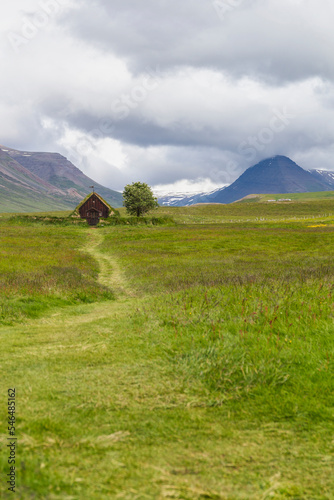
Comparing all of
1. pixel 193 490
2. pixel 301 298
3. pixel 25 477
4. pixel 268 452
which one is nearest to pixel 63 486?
pixel 25 477

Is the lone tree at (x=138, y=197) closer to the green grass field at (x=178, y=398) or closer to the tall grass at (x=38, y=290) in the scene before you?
the tall grass at (x=38, y=290)

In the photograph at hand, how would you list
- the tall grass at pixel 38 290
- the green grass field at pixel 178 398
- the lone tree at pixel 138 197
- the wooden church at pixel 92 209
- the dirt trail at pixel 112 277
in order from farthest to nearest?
the lone tree at pixel 138 197 < the wooden church at pixel 92 209 < the dirt trail at pixel 112 277 < the tall grass at pixel 38 290 < the green grass field at pixel 178 398

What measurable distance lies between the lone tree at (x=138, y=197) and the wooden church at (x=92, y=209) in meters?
5.52

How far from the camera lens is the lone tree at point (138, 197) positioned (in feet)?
257

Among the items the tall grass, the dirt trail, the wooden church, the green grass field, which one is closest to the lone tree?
the wooden church

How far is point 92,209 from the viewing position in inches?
3029

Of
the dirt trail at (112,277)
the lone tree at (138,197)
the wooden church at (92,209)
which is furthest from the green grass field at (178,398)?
the lone tree at (138,197)

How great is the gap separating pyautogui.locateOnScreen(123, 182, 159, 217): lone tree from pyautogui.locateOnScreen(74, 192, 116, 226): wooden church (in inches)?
217

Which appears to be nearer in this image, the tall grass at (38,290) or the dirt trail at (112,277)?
the tall grass at (38,290)

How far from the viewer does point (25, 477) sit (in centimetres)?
307

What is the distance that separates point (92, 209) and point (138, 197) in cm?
1167

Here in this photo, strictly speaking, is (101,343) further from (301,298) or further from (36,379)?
(301,298)

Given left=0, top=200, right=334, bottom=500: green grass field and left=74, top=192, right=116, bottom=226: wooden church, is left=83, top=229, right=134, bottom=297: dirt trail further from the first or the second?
left=74, top=192, right=116, bottom=226: wooden church

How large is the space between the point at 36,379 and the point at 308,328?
19.5 feet
